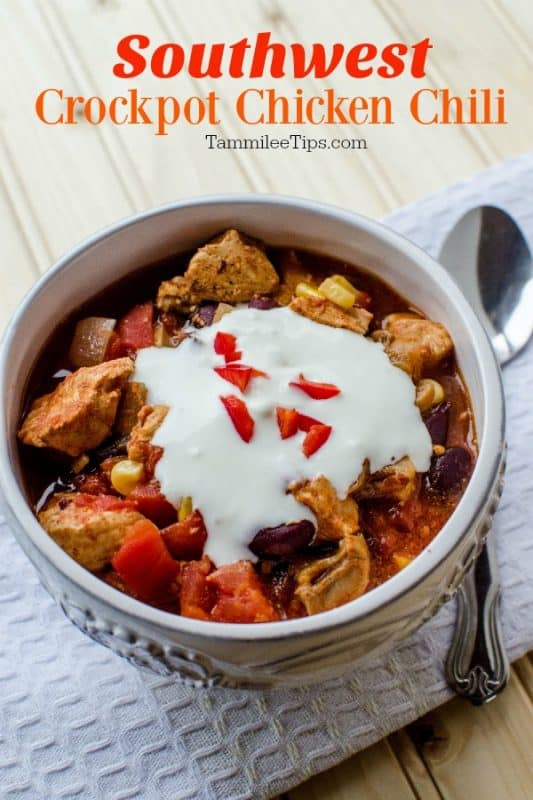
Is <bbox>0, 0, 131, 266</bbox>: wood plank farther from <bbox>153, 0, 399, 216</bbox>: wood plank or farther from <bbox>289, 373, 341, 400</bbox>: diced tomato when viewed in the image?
<bbox>289, 373, 341, 400</bbox>: diced tomato

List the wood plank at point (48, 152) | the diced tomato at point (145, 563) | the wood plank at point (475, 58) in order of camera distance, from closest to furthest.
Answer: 1. the diced tomato at point (145, 563)
2. the wood plank at point (48, 152)
3. the wood plank at point (475, 58)

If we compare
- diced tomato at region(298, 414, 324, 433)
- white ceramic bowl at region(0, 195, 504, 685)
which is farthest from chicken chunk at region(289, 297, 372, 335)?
diced tomato at region(298, 414, 324, 433)

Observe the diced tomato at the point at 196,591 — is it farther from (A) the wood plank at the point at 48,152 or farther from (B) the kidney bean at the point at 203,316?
(A) the wood plank at the point at 48,152

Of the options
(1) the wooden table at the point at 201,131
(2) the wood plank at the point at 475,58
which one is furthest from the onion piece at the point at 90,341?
(2) the wood plank at the point at 475,58

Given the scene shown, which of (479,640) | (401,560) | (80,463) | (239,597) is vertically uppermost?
(80,463)

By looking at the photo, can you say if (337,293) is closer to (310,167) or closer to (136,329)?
(136,329)

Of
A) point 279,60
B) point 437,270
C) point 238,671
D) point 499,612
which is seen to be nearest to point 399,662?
point 499,612

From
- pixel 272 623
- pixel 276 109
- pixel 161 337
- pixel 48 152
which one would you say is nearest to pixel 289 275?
pixel 161 337
